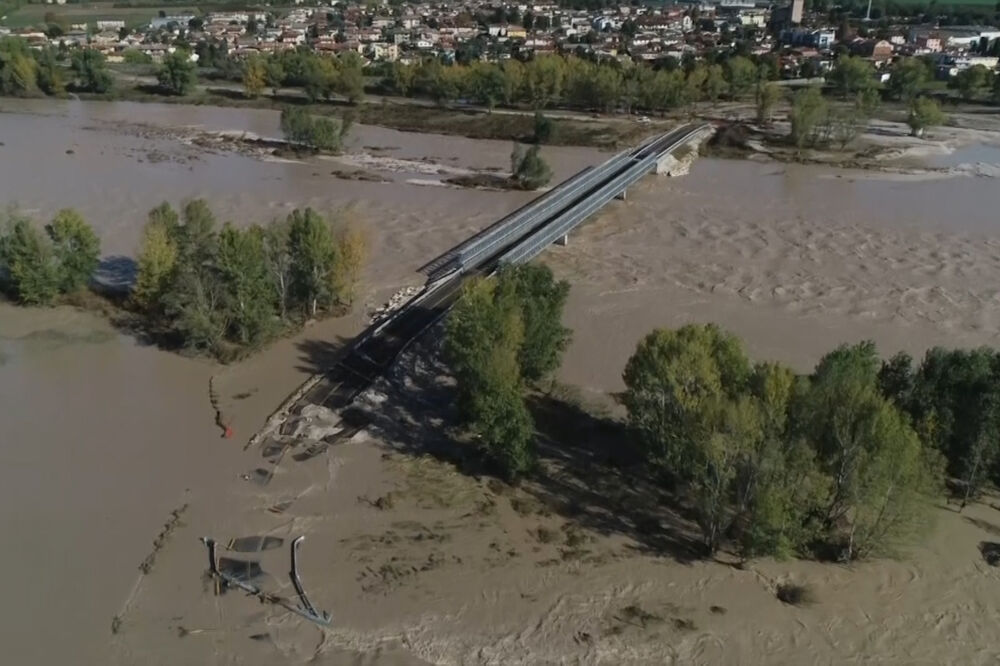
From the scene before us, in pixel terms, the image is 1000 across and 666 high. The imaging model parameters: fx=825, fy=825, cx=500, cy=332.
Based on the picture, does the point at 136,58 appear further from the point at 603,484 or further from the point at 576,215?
the point at 603,484

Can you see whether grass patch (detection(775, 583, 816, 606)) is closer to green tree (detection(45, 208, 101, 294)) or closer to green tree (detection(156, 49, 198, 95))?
green tree (detection(45, 208, 101, 294))

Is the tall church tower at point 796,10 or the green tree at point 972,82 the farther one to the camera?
the tall church tower at point 796,10

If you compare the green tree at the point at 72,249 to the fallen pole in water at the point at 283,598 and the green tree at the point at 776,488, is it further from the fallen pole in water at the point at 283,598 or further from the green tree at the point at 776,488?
the green tree at the point at 776,488

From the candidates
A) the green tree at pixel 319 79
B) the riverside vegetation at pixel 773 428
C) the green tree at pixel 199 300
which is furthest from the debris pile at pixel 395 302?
the green tree at pixel 319 79

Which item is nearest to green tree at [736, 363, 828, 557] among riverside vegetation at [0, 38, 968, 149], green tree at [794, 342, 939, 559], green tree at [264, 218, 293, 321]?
green tree at [794, 342, 939, 559]

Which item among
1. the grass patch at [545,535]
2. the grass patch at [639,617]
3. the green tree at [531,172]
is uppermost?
the green tree at [531,172]

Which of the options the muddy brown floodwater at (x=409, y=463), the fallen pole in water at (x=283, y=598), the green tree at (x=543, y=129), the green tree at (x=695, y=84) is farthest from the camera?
the green tree at (x=695, y=84)
